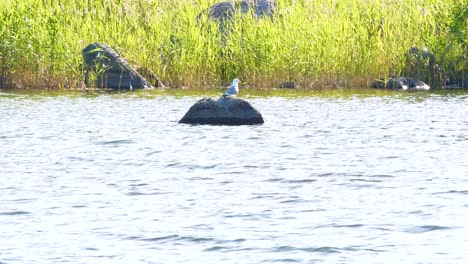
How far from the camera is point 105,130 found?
18.5 metres

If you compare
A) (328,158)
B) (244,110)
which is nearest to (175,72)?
(244,110)

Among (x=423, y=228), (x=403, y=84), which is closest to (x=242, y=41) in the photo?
(x=403, y=84)

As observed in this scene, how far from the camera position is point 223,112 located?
19062 mm

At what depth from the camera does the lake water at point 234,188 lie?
9047mm

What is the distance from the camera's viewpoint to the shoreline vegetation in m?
26.1

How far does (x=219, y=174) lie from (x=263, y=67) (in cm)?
1394

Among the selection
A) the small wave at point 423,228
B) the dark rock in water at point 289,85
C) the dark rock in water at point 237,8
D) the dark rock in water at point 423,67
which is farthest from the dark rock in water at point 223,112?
the dark rock in water at point 237,8

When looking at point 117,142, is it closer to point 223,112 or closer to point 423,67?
point 223,112

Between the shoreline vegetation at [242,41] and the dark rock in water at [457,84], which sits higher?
the shoreline vegetation at [242,41]

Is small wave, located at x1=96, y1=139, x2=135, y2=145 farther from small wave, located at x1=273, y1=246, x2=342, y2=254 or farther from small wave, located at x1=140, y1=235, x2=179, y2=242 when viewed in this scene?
small wave, located at x1=273, y1=246, x2=342, y2=254

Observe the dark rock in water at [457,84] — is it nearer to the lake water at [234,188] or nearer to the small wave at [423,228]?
the lake water at [234,188]

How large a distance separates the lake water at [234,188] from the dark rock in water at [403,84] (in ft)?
20.8

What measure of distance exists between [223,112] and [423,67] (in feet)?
33.9

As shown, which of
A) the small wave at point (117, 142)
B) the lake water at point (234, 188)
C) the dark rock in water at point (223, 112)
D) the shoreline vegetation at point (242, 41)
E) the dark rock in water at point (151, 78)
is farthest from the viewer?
the dark rock in water at point (151, 78)
